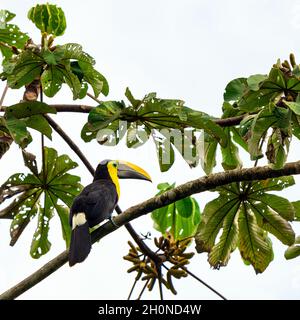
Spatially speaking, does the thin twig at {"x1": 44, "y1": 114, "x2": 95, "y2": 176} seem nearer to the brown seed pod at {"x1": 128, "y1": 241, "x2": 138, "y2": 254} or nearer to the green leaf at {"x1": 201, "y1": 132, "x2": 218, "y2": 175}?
the brown seed pod at {"x1": 128, "y1": 241, "x2": 138, "y2": 254}

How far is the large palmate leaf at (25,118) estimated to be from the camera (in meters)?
4.83

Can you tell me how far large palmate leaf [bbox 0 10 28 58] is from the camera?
598 centimetres

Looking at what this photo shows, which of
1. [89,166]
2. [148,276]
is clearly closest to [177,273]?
[148,276]

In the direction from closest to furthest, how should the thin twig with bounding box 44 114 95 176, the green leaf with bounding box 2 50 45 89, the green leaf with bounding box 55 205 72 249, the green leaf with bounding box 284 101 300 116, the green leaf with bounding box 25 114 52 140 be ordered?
1. the green leaf with bounding box 284 101 300 116
2. the green leaf with bounding box 25 114 52 140
3. the green leaf with bounding box 2 50 45 89
4. the thin twig with bounding box 44 114 95 176
5. the green leaf with bounding box 55 205 72 249

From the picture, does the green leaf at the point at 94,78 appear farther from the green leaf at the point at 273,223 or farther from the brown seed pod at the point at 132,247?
the green leaf at the point at 273,223

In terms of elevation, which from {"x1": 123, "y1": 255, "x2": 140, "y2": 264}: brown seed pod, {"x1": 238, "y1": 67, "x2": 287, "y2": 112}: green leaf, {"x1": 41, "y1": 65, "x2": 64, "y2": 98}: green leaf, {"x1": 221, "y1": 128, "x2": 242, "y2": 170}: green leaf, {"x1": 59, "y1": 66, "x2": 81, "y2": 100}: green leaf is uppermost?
{"x1": 41, "y1": 65, "x2": 64, "y2": 98}: green leaf

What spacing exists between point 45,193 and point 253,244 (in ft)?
5.64

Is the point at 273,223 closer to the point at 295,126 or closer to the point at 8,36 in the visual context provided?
the point at 295,126

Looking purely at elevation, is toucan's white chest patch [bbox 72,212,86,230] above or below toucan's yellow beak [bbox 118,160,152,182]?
below

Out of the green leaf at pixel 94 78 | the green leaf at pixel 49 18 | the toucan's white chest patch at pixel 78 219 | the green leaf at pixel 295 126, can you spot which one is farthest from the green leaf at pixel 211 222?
the green leaf at pixel 49 18

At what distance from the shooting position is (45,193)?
607 centimetres

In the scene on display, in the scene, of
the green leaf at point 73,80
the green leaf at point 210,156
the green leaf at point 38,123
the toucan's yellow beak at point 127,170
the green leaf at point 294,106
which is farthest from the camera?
the toucan's yellow beak at point 127,170

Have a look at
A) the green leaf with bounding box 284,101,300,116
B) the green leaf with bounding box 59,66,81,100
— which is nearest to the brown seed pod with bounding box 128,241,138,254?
the green leaf with bounding box 59,66,81,100

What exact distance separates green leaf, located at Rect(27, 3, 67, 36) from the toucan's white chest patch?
1509 mm
